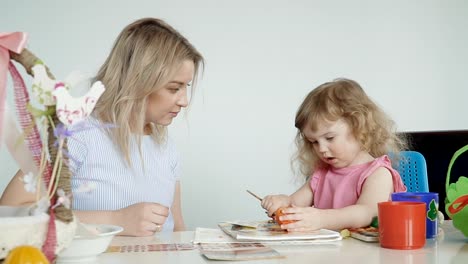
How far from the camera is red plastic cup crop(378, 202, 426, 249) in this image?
125 centimetres

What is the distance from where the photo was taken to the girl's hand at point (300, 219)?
1427mm

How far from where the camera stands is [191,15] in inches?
112

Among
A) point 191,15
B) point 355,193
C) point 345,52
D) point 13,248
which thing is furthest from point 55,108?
point 345,52

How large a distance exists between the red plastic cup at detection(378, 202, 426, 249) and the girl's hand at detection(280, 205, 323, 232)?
22 centimetres

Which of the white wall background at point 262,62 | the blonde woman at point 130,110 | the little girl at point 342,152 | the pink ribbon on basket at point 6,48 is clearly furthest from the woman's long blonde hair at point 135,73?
the white wall background at point 262,62

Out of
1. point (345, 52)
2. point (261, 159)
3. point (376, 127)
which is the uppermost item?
point (345, 52)

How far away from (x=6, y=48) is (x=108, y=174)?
92cm

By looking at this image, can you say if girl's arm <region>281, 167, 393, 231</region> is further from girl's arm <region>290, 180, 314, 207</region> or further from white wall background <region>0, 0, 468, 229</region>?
white wall background <region>0, 0, 468, 229</region>

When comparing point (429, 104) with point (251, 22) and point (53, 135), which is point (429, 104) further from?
point (53, 135)

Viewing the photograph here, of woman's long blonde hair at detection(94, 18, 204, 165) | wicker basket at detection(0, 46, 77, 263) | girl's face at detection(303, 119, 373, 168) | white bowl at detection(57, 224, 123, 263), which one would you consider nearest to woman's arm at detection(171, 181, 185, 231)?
woman's long blonde hair at detection(94, 18, 204, 165)

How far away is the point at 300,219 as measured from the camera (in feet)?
4.72

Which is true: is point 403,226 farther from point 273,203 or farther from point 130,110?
point 130,110

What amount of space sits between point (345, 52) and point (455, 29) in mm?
548

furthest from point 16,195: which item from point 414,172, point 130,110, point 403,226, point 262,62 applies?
point 262,62
